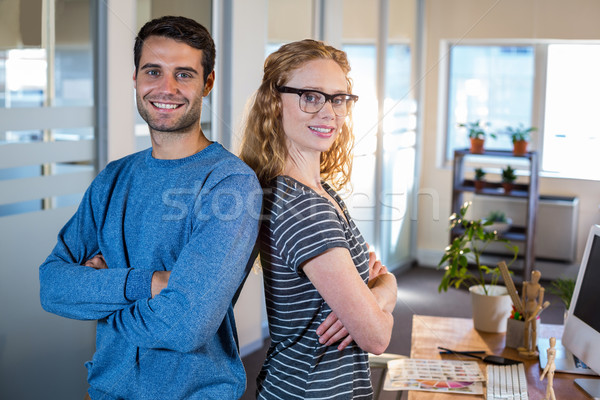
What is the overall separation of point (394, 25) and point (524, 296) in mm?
3616

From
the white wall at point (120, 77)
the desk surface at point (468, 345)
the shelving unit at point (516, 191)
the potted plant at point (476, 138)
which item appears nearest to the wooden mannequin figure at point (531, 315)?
the desk surface at point (468, 345)

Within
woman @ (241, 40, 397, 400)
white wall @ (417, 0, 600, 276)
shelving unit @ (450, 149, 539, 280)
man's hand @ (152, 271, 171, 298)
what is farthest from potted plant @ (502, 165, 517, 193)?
man's hand @ (152, 271, 171, 298)

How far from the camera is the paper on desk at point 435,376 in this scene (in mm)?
1648

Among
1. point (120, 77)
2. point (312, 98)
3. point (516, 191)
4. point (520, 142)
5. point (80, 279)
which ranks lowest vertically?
point (516, 191)

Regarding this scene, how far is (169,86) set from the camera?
1.29 m

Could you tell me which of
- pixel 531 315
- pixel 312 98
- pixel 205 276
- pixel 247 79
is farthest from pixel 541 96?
pixel 205 276

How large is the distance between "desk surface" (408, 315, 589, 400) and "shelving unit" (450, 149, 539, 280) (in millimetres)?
2814

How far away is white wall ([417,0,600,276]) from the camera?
5.02 m

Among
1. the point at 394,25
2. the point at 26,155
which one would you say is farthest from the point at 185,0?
the point at 394,25

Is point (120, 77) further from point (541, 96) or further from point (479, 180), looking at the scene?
point (541, 96)

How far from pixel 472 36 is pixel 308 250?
4725 millimetres

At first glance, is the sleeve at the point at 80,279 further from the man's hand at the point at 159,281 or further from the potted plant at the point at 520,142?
the potted plant at the point at 520,142

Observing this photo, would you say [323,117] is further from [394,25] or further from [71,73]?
[394,25]

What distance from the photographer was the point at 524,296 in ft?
6.48
